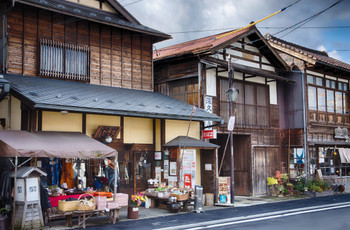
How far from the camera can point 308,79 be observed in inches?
918

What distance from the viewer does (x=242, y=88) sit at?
2084 centimetres

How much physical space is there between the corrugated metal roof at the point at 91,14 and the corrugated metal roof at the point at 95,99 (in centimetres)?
263

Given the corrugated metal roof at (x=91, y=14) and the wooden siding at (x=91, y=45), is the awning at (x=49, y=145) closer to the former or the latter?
the wooden siding at (x=91, y=45)

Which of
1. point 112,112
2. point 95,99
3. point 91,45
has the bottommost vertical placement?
point 112,112

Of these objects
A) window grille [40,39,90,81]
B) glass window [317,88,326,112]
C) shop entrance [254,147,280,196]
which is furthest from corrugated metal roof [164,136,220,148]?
glass window [317,88,326,112]

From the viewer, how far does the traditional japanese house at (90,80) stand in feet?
43.7

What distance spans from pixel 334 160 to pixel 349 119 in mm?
3329

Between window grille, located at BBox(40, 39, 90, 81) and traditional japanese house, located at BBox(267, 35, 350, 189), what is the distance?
Result: 12.5 meters

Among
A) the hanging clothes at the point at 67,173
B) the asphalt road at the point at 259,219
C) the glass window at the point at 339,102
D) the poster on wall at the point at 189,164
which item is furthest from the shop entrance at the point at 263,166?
the hanging clothes at the point at 67,173

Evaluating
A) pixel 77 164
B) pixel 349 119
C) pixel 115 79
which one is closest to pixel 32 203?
pixel 77 164

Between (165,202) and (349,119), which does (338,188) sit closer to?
(349,119)

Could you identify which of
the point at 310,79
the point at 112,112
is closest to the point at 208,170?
the point at 112,112

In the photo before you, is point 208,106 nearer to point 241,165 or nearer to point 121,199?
point 241,165

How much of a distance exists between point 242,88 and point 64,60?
9.64 m
